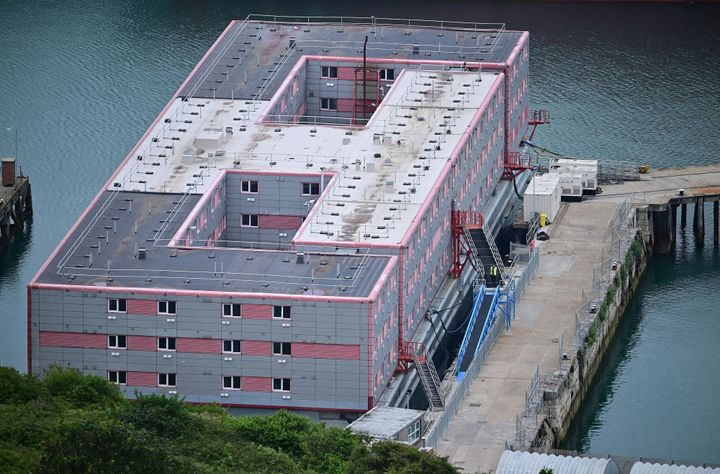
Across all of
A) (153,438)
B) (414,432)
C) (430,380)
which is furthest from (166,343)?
(153,438)

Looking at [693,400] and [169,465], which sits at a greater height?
[169,465]

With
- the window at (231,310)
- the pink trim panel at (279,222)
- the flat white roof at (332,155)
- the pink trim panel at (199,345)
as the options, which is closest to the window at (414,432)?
the window at (231,310)

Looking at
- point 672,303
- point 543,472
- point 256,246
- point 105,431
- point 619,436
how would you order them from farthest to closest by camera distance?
point 672,303, point 256,246, point 619,436, point 543,472, point 105,431

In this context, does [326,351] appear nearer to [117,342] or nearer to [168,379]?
[168,379]

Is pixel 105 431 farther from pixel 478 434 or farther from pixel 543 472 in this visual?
pixel 478 434

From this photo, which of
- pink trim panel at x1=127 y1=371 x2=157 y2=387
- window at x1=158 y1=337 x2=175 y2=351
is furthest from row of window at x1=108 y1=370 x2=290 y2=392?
window at x1=158 y1=337 x2=175 y2=351

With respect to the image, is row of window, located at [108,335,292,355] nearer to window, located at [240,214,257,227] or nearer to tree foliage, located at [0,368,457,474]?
tree foliage, located at [0,368,457,474]

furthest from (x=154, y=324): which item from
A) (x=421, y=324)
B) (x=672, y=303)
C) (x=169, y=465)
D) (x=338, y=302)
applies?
(x=672, y=303)
